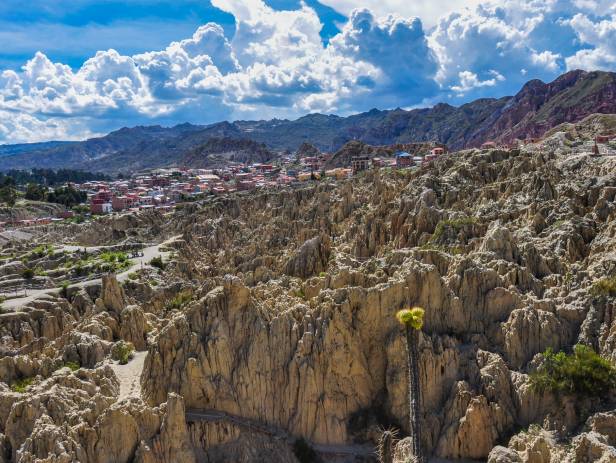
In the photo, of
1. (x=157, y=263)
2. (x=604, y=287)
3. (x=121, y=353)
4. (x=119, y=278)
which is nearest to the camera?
(x=604, y=287)

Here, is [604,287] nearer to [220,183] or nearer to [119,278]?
[119,278]

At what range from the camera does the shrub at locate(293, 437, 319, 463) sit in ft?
96.0

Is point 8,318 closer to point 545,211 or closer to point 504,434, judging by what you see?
point 504,434

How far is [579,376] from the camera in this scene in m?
25.8

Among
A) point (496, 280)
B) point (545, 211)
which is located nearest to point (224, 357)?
point (496, 280)

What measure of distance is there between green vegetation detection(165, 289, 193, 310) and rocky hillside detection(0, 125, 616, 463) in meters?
3.70

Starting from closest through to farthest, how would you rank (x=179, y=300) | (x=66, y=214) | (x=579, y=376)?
(x=579, y=376)
(x=179, y=300)
(x=66, y=214)

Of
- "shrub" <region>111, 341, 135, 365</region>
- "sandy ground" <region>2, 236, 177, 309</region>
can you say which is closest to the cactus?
"shrub" <region>111, 341, 135, 365</region>

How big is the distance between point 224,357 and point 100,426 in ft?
25.0

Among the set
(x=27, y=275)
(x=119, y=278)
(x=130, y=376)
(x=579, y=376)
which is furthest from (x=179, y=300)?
(x=579, y=376)

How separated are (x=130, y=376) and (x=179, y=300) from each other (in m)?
16.3

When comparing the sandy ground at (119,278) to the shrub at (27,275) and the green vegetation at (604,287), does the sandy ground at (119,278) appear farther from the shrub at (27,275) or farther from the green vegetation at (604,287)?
the green vegetation at (604,287)

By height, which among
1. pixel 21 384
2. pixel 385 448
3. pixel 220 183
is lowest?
pixel 385 448

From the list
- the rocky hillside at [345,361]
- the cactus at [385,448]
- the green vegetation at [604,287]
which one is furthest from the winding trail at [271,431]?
the green vegetation at [604,287]
